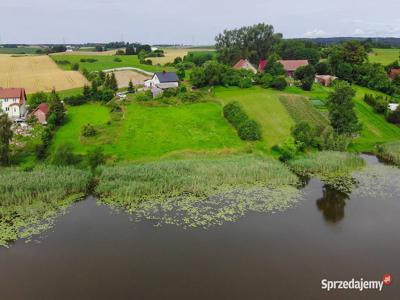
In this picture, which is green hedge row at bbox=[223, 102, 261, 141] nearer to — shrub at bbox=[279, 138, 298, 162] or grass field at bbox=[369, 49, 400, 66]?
shrub at bbox=[279, 138, 298, 162]

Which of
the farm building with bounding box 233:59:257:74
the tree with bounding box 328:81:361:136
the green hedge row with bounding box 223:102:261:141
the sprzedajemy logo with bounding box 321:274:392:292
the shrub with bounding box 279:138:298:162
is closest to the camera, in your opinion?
the sprzedajemy logo with bounding box 321:274:392:292

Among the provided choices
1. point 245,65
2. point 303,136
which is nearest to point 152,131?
point 303,136

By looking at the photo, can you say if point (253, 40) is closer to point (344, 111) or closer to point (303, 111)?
point (303, 111)

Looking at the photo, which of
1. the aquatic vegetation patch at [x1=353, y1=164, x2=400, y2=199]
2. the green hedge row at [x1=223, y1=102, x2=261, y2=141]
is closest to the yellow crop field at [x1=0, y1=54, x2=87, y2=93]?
the green hedge row at [x1=223, y1=102, x2=261, y2=141]

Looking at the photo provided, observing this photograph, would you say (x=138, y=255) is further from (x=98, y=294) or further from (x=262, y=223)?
(x=262, y=223)

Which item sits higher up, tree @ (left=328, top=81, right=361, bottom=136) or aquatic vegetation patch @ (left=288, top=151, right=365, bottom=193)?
tree @ (left=328, top=81, right=361, bottom=136)

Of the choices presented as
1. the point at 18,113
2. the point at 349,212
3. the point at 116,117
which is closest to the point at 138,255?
the point at 349,212
